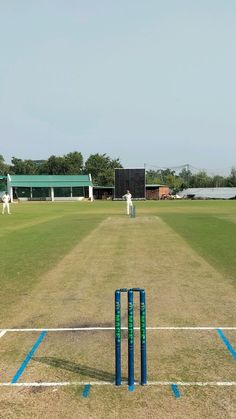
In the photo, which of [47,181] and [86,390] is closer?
[86,390]

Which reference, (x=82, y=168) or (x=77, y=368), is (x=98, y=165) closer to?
(x=82, y=168)

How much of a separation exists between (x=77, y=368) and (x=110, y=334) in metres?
1.33

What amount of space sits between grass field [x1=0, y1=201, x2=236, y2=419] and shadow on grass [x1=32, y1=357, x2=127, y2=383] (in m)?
0.01

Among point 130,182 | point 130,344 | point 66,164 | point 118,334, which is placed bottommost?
point 130,344

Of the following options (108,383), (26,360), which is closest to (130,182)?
(26,360)

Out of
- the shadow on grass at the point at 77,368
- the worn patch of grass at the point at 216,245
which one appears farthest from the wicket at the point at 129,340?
the worn patch of grass at the point at 216,245

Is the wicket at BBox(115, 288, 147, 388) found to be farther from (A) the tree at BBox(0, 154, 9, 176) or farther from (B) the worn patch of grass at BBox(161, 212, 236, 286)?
(A) the tree at BBox(0, 154, 9, 176)

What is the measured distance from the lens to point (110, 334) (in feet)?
22.3

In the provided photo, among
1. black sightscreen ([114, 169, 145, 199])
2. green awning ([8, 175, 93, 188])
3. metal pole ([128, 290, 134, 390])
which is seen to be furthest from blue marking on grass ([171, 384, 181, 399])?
black sightscreen ([114, 169, 145, 199])

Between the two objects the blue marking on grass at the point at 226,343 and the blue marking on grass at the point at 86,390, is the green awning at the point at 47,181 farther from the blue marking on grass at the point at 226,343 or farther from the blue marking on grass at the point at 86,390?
the blue marking on grass at the point at 86,390

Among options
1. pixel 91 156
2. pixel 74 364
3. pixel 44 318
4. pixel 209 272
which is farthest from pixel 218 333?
pixel 91 156

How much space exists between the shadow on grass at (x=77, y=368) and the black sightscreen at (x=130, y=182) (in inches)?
3465

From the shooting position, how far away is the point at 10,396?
15.8 feet

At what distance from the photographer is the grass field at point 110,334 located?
465cm
